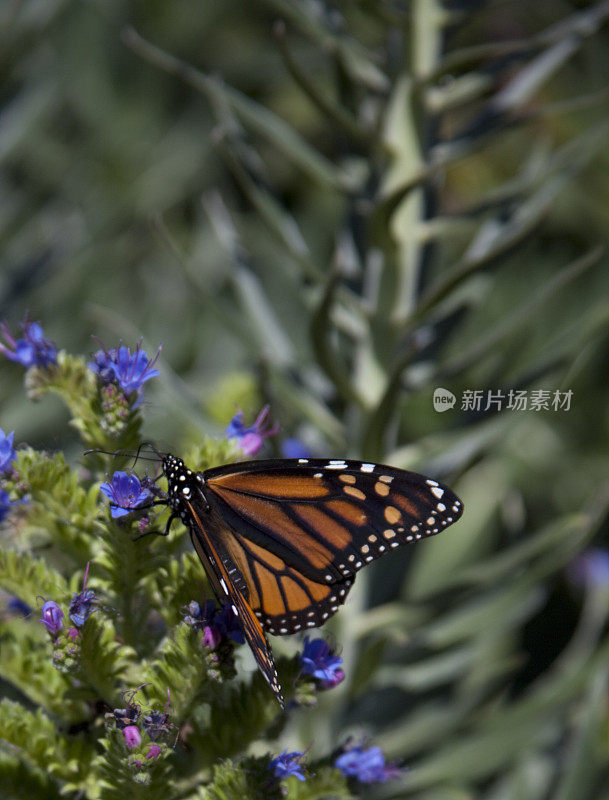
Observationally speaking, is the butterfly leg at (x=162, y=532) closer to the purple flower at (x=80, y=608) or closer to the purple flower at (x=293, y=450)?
the purple flower at (x=80, y=608)

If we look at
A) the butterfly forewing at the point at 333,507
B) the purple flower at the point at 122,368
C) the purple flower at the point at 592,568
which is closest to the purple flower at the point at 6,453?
the purple flower at the point at 122,368

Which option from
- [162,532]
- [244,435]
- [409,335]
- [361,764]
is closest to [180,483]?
[162,532]

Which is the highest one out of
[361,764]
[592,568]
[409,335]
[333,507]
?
[409,335]

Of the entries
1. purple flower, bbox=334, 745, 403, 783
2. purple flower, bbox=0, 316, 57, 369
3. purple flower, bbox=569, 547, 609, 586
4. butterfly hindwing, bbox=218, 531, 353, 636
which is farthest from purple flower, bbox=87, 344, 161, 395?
purple flower, bbox=569, 547, 609, 586

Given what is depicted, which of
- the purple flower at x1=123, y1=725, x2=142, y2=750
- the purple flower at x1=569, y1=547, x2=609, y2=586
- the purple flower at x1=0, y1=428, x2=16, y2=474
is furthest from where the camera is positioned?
the purple flower at x1=569, y1=547, x2=609, y2=586

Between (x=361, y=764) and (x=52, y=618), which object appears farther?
(x=361, y=764)

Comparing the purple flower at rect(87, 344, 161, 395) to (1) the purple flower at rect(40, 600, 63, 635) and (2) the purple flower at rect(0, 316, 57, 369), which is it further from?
(1) the purple flower at rect(40, 600, 63, 635)

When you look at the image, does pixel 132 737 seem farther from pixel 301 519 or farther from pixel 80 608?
pixel 301 519
